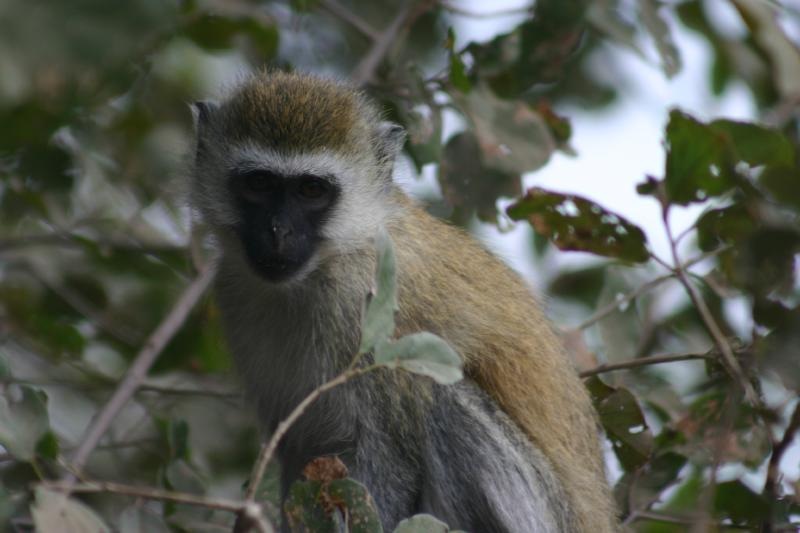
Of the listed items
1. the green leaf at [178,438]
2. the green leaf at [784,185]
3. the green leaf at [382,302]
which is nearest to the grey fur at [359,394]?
the green leaf at [178,438]

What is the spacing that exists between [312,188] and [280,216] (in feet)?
0.98

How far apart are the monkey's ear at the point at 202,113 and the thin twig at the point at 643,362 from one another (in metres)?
2.52

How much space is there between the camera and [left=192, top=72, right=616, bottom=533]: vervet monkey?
5.23m

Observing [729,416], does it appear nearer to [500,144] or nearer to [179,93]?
[500,144]

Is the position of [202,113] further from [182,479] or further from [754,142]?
[754,142]

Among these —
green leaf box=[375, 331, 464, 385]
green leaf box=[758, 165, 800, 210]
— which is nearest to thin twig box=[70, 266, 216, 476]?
green leaf box=[375, 331, 464, 385]

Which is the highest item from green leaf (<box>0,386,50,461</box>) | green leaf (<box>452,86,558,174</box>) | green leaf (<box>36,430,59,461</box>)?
green leaf (<box>452,86,558,174</box>)

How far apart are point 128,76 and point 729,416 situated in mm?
4514

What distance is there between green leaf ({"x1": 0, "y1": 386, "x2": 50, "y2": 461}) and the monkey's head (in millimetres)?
1685

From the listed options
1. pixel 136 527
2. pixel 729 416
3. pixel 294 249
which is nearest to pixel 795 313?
pixel 729 416

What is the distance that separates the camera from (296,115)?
18.2 ft

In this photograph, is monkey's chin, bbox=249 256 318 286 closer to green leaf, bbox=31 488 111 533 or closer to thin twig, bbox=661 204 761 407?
thin twig, bbox=661 204 761 407

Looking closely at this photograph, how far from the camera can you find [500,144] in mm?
5781

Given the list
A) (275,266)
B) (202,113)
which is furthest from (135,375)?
(202,113)
